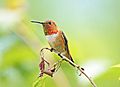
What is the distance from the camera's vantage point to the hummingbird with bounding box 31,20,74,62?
1.63m

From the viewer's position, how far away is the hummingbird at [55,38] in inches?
64.1

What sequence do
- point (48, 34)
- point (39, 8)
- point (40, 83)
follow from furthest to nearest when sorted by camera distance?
point (39, 8)
point (48, 34)
point (40, 83)

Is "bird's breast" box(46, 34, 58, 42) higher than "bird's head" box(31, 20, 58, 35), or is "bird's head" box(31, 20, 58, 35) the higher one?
"bird's head" box(31, 20, 58, 35)

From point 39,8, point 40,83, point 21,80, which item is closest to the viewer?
point 40,83

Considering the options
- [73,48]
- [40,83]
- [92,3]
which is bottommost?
[92,3]

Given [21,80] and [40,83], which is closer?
[40,83]

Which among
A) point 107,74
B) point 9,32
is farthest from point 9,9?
point 107,74

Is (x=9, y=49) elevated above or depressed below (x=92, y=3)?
above

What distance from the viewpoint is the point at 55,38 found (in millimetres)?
1669

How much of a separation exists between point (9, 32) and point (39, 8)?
129 centimetres

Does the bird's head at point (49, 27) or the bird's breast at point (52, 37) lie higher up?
the bird's head at point (49, 27)

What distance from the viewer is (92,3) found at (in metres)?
3.29

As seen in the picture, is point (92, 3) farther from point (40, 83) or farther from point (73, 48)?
point (40, 83)

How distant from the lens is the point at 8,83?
6.44 ft
